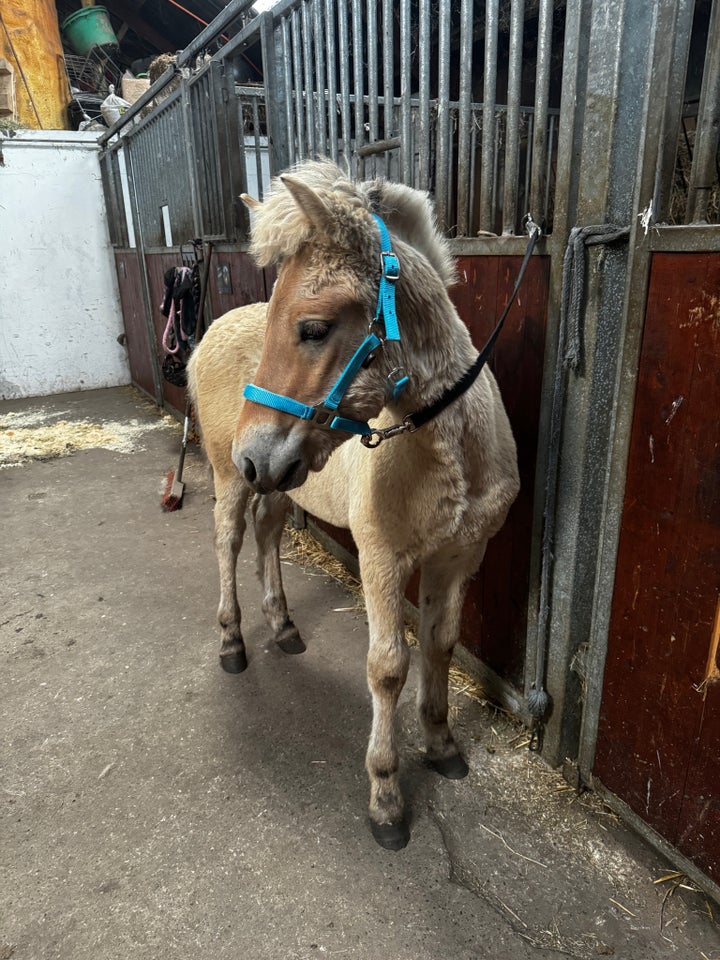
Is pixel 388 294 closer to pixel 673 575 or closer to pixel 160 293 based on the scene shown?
pixel 673 575

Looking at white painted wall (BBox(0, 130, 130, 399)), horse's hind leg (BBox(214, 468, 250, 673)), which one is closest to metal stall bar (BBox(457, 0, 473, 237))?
horse's hind leg (BBox(214, 468, 250, 673))

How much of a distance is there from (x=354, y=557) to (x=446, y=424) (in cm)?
195

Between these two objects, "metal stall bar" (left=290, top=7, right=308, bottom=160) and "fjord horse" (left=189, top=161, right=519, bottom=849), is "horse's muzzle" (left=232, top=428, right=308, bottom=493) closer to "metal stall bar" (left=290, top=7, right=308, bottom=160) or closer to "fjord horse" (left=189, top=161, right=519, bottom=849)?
"fjord horse" (left=189, top=161, right=519, bottom=849)

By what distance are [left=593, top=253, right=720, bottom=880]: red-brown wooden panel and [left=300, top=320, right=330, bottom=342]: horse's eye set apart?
826 millimetres

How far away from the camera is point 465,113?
6.46 feet

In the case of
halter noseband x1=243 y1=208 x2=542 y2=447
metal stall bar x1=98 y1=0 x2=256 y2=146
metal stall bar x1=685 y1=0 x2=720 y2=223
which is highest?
metal stall bar x1=98 y1=0 x2=256 y2=146

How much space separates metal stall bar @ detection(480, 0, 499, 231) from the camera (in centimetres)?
182

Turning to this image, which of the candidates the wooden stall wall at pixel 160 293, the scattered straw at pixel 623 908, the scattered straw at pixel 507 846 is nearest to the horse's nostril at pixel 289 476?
the scattered straw at pixel 507 846

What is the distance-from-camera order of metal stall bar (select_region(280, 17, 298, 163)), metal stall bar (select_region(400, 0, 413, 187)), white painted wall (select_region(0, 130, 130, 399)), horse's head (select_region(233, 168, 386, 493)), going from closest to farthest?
horse's head (select_region(233, 168, 386, 493)) → metal stall bar (select_region(400, 0, 413, 187)) → metal stall bar (select_region(280, 17, 298, 163)) → white painted wall (select_region(0, 130, 130, 399))

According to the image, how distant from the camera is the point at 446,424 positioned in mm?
1578

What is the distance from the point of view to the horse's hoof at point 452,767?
2098mm

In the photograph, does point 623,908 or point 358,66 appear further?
point 358,66

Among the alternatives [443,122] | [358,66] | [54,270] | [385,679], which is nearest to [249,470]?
[385,679]

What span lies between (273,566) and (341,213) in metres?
1.96
